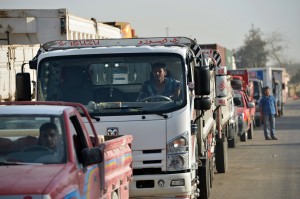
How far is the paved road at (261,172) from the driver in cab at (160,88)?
3397 mm

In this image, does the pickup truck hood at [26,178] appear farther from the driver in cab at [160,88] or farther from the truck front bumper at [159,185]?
the driver in cab at [160,88]

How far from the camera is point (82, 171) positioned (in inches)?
338

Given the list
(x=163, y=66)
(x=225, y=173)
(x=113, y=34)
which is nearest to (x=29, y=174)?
(x=163, y=66)

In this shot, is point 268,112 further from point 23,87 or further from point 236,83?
point 23,87

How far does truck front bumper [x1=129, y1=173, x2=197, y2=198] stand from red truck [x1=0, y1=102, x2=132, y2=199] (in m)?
2.00

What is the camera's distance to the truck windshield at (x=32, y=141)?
8.40 metres

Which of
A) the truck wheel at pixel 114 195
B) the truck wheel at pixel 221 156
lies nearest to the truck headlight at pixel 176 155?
the truck wheel at pixel 114 195

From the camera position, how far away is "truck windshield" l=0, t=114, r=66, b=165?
8398 mm

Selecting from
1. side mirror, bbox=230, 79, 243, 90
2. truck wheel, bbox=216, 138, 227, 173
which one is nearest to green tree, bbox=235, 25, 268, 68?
side mirror, bbox=230, 79, 243, 90

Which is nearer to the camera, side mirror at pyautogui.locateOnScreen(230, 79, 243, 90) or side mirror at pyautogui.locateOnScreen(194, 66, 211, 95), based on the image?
side mirror at pyautogui.locateOnScreen(194, 66, 211, 95)

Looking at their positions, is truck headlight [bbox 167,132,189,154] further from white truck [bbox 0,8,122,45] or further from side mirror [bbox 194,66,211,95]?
white truck [bbox 0,8,122,45]

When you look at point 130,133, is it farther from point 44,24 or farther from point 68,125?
point 44,24

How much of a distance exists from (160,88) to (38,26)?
1018 cm

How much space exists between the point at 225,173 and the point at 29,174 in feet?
39.3
